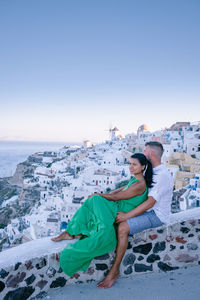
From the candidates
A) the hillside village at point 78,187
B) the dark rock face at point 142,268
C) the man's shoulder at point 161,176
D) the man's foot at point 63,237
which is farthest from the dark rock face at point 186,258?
the hillside village at point 78,187

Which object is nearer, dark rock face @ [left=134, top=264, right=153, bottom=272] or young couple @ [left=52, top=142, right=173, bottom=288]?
young couple @ [left=52, top=142, right=173, bottom=288]

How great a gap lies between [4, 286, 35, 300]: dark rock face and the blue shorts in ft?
3.17

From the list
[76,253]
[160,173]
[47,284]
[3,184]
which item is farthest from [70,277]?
[3,184]

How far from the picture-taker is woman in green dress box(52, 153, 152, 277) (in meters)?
1.74

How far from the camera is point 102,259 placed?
1.94 meters

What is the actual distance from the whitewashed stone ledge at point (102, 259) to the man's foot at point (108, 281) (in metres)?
0.08

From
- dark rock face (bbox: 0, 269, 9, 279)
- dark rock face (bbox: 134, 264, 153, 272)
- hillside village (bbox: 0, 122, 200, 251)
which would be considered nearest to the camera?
dark rock face (bbox: 0, 269, 9, 279)

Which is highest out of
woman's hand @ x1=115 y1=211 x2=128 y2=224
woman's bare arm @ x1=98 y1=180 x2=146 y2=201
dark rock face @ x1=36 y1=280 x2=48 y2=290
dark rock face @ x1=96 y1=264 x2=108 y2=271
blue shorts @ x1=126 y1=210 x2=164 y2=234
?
woman's bare arm @ x1=98 y1=180 x2=146 y2=201

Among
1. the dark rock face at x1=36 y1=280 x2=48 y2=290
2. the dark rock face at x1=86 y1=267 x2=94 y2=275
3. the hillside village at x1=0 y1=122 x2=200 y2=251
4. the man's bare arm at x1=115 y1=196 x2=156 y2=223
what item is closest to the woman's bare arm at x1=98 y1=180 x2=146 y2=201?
the man's bare arm at x1=115 y1=196 x2=156 y2=223

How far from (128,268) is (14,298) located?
3.34 ft

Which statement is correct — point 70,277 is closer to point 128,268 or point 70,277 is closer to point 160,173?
point 128,268

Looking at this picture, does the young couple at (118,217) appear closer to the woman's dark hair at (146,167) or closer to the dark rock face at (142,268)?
the woman's dark hair at (146,167)

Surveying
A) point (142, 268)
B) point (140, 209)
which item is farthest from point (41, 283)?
point (140, 209)

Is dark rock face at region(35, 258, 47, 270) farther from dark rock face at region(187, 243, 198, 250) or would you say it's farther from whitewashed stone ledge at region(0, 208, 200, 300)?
dark rock face at region(187, 243, 198, 250)
